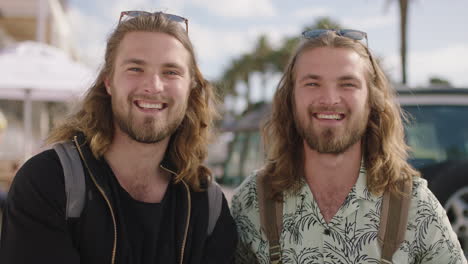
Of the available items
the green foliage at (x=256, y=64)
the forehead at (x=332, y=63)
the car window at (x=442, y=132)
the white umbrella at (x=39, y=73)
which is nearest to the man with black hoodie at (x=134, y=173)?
the forehead at (x=332, y=63)

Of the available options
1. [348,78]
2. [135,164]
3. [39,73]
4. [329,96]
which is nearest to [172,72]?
[135,164]

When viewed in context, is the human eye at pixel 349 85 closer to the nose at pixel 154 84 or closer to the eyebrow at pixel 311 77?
the eyebrow at pixel 311 77

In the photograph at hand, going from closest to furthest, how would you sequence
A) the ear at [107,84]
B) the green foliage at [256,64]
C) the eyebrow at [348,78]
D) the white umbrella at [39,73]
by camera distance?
the eyebrow at [348,78] < the ear at [107,84] < the white umbrella at [39,73] < the green foliage at [256,64]

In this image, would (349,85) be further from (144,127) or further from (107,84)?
(107,84)

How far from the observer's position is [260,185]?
292 cm

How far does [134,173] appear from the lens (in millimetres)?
2678

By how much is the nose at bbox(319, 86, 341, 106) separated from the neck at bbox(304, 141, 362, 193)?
28 centimetres

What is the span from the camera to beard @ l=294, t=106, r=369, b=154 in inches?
106

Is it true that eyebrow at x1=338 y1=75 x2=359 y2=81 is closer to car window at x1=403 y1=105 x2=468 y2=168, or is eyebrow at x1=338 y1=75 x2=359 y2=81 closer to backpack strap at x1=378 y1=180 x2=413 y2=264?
backpack strap at x1=378 y1=180 x2=413 y2=264

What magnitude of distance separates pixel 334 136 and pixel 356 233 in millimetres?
505

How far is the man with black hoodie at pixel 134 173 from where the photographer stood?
2258 mm

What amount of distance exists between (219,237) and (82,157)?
2.62ft

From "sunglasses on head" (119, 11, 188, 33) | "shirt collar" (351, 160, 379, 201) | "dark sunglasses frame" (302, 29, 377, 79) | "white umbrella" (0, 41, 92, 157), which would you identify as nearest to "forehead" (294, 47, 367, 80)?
"dark sunglasses frame" (302, 29, 377, 79)

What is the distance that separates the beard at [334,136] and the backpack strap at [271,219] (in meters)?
0.37
